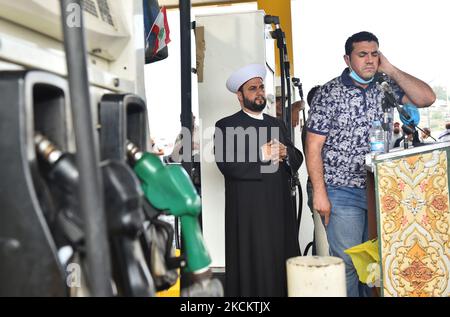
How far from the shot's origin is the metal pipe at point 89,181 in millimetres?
434

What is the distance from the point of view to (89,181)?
1.43 feet

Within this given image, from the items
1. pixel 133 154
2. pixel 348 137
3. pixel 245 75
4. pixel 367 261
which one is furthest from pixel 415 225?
pixel 133 154

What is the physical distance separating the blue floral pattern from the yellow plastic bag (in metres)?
0.40

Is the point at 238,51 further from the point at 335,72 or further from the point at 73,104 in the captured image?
the point at 73,104

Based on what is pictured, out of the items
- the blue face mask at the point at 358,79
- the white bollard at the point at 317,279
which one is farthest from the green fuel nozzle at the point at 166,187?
the blue face mask at the point at 358,79

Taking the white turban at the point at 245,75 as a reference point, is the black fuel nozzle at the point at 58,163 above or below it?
below

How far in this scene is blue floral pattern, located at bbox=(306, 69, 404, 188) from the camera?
8.82ft

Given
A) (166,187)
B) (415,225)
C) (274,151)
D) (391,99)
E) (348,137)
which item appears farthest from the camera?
(274,151)

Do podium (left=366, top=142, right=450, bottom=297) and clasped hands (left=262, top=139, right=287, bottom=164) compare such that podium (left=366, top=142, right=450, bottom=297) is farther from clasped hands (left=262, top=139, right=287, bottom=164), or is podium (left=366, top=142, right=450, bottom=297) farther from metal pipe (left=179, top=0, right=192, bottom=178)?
metal pipe (left=179, top=0, right=192, bottom=178)

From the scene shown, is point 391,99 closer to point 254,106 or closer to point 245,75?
point 254,106

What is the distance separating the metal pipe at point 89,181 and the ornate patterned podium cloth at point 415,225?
1.85m

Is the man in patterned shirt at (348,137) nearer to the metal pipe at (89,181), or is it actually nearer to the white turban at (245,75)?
the white turban at (245,75)

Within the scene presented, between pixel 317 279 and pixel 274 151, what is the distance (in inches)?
92.7

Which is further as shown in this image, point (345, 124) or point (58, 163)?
point (345, 124)
